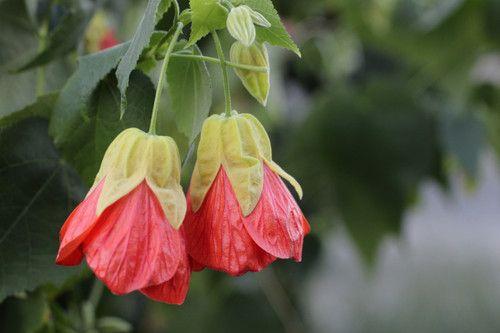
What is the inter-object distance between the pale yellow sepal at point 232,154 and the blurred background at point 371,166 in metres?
0.35

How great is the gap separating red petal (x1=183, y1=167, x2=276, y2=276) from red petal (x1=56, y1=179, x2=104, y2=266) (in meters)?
0.04

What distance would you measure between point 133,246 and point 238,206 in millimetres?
52

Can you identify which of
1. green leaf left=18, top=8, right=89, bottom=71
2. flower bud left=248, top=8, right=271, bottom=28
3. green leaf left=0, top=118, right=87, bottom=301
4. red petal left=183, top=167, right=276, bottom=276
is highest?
flower bud left=248, top=8, right=271, bottom=28

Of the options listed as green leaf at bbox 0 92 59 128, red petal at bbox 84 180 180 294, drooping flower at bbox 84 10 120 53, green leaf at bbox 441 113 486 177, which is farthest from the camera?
green leaf at bbox 441 113 486 177

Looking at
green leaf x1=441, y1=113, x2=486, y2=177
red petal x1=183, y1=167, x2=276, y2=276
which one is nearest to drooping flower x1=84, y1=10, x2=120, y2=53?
red petal x1=183, y1=167, x2=276, y2=276

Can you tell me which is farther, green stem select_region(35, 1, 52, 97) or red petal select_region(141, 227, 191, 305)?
green stem select_region(35, 1, 52, 97)

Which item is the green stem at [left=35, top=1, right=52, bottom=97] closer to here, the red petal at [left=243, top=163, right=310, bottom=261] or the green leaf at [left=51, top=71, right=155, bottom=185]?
the green leaf at [left=51, top=71, right=155, bottom=185]

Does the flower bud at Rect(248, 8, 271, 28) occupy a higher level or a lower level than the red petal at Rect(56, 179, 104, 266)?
higher

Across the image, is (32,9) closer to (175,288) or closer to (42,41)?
(42,41)

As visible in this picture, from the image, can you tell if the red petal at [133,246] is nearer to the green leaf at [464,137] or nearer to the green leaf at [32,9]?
the green leaf at [32,9]

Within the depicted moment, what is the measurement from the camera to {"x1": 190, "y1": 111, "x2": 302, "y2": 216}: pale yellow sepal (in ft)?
0.87

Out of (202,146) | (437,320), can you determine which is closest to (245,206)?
Result: (202,146)

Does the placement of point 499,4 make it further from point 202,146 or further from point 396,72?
point 202,146

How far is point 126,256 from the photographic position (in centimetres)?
22
